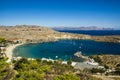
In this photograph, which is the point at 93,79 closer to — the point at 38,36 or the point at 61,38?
the point at 38,36

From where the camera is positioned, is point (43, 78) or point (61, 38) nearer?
point (43, 78)

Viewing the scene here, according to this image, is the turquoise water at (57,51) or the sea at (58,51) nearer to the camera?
the sea at (58,51)

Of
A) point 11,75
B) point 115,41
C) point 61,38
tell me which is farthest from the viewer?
point 61,38

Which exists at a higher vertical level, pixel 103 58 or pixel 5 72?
pixel 5 72

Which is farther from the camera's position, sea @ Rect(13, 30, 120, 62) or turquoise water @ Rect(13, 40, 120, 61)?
turquoise water @ Rect(13, 40, 120, 61)

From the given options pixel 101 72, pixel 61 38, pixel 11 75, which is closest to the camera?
pixel 11 75

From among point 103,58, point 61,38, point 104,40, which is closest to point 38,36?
point 61,38

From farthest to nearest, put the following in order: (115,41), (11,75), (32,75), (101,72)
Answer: (115,41) → (101,72) → (11,75) → (32,75)

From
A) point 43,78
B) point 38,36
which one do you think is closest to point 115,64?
point 43,78

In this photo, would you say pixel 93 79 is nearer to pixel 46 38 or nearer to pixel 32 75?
pixel 32 75
